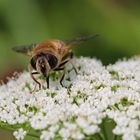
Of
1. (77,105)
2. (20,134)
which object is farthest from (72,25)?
(20,134)

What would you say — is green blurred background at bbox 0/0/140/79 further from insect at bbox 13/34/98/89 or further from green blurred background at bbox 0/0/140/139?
insect at bbox 13/34/98/89

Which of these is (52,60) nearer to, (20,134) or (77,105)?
(77,105)

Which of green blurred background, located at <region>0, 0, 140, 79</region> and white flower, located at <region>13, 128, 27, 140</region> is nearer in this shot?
white flower, located at <region>13, 128, 27, 140</region>

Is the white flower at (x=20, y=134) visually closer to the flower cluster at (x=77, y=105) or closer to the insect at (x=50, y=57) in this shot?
the flower cluster at (x=77, y=105)

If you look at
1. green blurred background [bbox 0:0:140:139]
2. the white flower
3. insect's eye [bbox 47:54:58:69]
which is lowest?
the white flower

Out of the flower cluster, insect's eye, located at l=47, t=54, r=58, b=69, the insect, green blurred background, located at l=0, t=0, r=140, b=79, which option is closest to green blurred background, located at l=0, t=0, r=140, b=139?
green blurred background, located at l=0, t=0, r=140, b=79

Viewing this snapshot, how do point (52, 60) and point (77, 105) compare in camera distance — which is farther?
point (52, 60)

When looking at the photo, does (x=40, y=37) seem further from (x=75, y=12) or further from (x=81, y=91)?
(x=81, y=91)
